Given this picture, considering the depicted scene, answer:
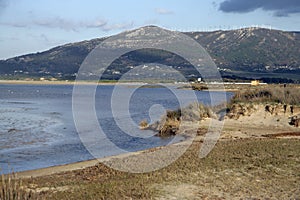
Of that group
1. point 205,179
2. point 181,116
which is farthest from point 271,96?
point 205,179

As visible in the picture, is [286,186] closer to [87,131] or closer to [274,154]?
[274,154]

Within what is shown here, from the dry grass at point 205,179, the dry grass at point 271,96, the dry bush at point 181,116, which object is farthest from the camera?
the dry grass at point 271,96

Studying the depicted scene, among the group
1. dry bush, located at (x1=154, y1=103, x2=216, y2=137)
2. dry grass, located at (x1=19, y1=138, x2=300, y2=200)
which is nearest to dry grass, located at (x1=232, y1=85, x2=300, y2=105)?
dry bush, located at (x1=154, y1=103, x2=216, y2=137)

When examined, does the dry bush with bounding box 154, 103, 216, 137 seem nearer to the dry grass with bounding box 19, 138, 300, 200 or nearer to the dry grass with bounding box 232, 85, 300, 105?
the dry grass with bounding box 232, 85, 300, 105

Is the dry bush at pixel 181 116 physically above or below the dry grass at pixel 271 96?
below

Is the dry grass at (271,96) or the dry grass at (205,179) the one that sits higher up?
the dry grass at (271,96)

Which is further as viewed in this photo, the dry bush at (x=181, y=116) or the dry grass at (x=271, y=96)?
the dry grass at (x=271, y=96)

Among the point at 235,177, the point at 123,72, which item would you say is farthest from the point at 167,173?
the point at 123,72

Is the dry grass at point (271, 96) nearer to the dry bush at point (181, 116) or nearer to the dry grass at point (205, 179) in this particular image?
the dry bush at point (181, 116)

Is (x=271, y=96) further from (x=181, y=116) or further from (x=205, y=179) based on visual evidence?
(x=205, y=179)

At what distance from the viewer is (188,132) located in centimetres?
3019

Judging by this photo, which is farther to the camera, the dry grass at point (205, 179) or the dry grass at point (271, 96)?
the dry grass at point (271, 96)

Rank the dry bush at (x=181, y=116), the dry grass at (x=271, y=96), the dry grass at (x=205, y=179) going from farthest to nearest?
the dry grass at (x=271, y=96) → the dry bush at (x=181, y=116) → the dry grass at (x=205, y=179)

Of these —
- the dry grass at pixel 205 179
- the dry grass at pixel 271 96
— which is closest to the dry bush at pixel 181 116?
the dry grass at pixel 271 96
